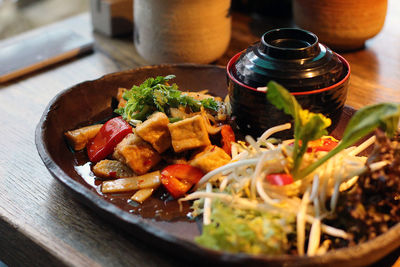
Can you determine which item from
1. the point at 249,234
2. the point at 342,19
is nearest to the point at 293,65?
the point at 249,234

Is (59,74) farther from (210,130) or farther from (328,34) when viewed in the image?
(328,34)

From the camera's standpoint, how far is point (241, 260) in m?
1.27

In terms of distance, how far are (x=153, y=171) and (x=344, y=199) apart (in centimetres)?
77

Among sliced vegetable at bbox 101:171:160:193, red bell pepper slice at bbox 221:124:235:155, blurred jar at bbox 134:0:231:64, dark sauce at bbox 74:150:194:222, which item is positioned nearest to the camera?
dark sauce at bbox 74:150:194:222

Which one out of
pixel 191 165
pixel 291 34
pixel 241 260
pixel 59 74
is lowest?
pixel 59 74

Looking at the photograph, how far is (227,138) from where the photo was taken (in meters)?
1.93

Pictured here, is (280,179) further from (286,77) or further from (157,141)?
(157,141)

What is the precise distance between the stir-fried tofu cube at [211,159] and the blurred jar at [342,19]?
59.7 inches

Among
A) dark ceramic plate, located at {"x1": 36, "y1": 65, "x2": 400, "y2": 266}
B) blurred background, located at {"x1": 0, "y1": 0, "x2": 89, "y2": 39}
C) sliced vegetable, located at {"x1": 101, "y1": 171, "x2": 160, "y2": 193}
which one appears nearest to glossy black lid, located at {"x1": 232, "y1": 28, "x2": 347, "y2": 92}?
dark ceramic plate, located at {"x1": 36, "y1": 65, "x2": 400, "y2": 266}

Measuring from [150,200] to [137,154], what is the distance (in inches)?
8.1

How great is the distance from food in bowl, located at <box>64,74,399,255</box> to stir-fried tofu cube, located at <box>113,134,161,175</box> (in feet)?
0.08

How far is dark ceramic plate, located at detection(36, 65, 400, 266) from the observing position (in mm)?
1289

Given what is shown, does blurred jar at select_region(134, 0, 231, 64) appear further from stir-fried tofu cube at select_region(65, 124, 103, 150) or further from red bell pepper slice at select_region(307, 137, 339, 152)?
red bell pepper slice at select_region(307, 137, 339, 152)

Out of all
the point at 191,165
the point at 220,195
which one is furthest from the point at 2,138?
the point at 220,195
